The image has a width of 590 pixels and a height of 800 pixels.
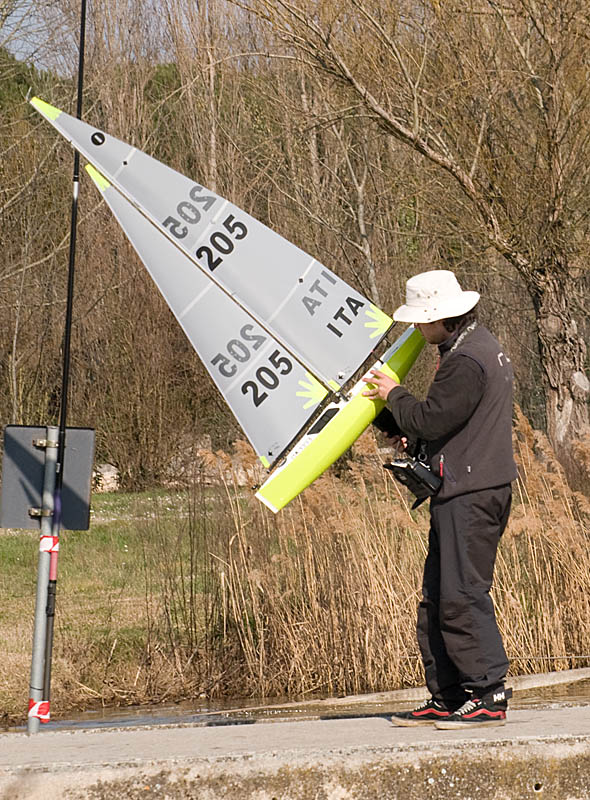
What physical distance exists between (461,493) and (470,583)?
1.09 feet

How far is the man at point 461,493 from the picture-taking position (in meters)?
4.77

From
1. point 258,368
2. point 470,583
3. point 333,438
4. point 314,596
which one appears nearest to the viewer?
point 470,583

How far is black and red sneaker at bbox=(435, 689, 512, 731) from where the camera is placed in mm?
4793

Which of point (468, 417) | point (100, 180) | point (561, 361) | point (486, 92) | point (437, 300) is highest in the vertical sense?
point (486, 92)

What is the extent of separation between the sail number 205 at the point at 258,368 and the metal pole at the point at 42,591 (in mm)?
939

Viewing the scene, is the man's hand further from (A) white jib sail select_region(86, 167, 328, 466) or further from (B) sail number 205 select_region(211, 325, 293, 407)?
(B) sail number 205 select_region(211, 325, 293, 407)

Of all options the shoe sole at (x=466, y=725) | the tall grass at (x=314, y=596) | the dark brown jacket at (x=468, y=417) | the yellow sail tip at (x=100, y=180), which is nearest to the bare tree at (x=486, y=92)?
the tall grass at (x=314, y=596)

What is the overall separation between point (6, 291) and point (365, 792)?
20239 millimetres

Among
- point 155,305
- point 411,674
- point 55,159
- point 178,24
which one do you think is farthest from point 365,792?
point 178,24

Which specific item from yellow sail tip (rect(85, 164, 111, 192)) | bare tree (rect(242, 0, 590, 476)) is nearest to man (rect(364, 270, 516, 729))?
yellow sail tip (rect(85, 164, 111, 192))

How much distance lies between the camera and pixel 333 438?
5.61m

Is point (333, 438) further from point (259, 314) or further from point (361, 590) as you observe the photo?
point (361, 590)

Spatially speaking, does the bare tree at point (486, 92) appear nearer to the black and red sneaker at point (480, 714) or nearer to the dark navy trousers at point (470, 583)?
the dark navy trousers at point (470, 583)

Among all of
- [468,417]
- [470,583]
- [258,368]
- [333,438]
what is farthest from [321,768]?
[258,368]
